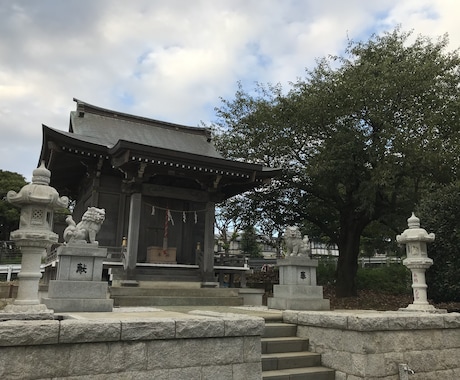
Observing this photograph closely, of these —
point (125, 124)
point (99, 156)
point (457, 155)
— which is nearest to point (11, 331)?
point (99, 156)

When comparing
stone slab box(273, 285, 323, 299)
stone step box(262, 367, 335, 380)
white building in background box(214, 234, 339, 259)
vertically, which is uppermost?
white building in background box(214, 234, 339, 259)

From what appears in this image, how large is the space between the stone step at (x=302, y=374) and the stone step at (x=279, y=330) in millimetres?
903

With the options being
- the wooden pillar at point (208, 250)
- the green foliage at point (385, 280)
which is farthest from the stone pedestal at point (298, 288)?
the green foliage at point (385, 280)

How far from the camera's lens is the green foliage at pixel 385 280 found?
67.2ft

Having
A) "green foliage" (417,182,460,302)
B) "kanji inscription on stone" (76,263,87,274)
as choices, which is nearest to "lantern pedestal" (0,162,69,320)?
"kanji inscription on stone" (76,263,87,274)

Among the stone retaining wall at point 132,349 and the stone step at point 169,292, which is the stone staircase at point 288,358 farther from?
the stone step at point 169,292

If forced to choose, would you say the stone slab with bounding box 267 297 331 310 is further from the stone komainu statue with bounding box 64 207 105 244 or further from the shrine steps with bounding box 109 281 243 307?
the stone komainu statue with bounding box 64 207 105 244

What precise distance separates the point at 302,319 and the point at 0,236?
38.5m

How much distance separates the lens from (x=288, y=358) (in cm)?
642

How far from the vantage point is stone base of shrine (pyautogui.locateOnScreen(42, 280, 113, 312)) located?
28.8 ft

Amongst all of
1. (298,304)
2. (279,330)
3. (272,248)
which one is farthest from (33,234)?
(272,248)

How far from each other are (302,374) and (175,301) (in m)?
6.74

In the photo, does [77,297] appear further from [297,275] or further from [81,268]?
[297,275]

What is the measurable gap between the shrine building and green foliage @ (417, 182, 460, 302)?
651cm
